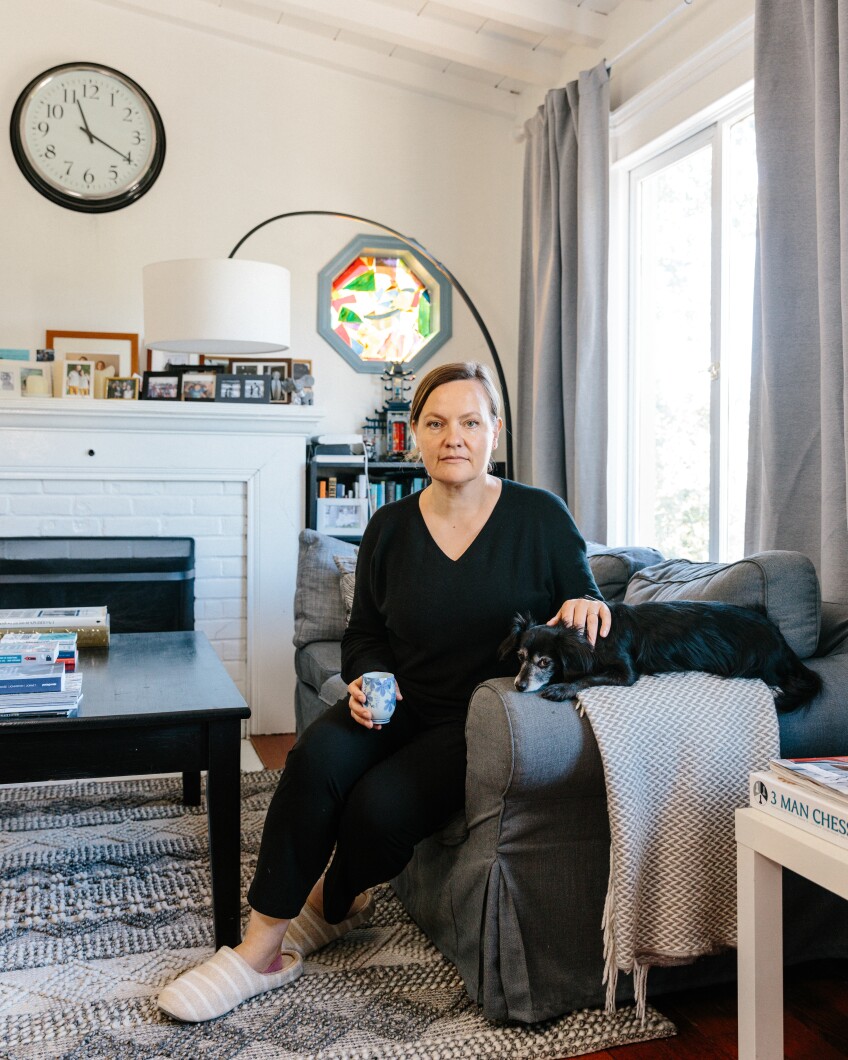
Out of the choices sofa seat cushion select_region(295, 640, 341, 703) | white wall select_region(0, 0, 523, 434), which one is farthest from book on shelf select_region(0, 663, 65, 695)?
white wall select_region(0, 0, 523, 434)

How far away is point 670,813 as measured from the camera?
1597 millimetres

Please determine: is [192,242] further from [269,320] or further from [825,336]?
[825,336]

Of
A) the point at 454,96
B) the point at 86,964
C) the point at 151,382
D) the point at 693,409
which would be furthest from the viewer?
the point at 454,96

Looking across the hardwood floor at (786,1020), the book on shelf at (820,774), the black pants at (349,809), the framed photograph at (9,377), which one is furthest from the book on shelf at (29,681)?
the framed photograph at (9,377)

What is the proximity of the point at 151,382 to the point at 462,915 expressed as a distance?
102 inches

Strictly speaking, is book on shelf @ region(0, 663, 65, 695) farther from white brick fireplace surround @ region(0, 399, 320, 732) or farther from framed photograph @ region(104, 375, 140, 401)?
framed photograph @ region(104, 375, 140, 401)

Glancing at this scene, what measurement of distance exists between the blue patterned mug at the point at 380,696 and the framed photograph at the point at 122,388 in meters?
2.35

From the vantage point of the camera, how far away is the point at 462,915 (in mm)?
1703

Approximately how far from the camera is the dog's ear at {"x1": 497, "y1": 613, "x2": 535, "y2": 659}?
5.68 ft

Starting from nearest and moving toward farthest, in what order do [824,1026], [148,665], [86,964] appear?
[824,1026] < [86,964] < [148,665]

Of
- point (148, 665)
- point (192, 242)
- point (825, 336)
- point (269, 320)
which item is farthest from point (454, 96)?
point (148, 665)

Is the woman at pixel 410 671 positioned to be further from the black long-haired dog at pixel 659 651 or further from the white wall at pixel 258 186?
the white wall at pixel 258 186

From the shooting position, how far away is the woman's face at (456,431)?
187 centimetres

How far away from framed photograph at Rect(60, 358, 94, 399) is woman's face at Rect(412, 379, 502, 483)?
2213mm
